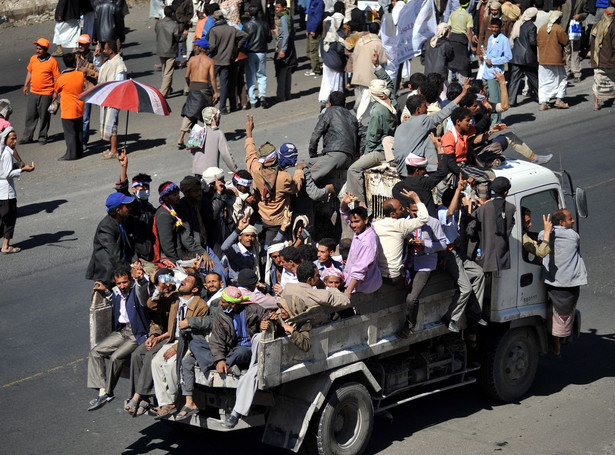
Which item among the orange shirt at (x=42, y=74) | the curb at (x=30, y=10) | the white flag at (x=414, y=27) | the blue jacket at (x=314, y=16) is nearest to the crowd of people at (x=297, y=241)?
the white flag at (x=414, y=27)

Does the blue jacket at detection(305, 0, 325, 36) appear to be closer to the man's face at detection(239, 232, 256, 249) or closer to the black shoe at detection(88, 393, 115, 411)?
the man's face at detection(239, 232, 256, 249)

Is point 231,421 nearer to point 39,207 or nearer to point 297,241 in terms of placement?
point 297,241

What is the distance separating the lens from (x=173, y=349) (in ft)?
28.9

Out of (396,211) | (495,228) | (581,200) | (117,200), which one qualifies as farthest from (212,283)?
(581,200)

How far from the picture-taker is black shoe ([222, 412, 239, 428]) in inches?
326

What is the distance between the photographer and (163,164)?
18.4 metres

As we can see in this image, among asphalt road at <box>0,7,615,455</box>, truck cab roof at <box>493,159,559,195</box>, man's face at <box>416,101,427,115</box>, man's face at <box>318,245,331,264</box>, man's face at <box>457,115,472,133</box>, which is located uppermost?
man's face at <box>416,101,427,115</box>

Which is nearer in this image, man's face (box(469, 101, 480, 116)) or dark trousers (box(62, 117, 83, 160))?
man's face (box(469, 101, 480, 116))

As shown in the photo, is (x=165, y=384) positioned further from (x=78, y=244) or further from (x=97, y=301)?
(x=78, y=244)

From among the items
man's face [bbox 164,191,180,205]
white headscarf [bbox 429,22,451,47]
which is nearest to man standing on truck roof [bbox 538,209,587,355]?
man's face [bbox 164,191,180,205]

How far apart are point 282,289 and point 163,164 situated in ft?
31.6

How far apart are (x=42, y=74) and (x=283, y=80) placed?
528 cm

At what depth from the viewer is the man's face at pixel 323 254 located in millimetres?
9211

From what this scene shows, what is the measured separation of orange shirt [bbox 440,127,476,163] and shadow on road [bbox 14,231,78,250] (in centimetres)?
676
